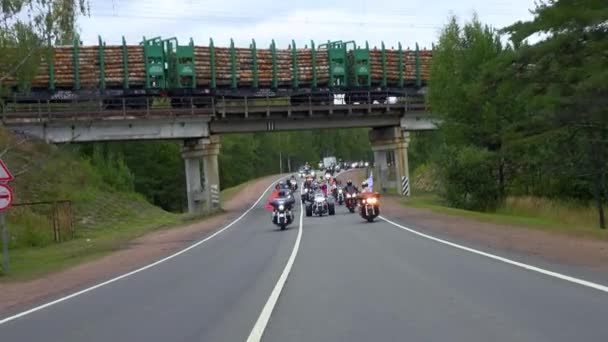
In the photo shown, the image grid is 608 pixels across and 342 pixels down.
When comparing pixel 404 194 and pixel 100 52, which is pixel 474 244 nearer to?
pixel 100 52

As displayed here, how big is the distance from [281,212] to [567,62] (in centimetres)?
1226

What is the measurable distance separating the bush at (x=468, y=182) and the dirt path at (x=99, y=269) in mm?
16951

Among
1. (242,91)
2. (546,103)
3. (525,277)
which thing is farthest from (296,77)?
(525,277)

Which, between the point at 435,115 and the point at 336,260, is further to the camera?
the point at 435,115

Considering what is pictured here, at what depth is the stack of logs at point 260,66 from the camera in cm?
5434

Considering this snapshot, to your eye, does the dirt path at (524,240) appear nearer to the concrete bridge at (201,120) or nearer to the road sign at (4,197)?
the road sign at (4,197)

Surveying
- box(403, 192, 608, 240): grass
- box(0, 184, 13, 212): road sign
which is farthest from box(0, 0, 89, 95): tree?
box(403, 192, 608, 240): grass

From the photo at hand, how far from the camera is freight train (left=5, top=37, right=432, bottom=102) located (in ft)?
165

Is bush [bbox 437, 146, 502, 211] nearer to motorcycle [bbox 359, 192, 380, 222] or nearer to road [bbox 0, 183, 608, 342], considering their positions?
motorcycle [bbox 359, 192, 380, 222]

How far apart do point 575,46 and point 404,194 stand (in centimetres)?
3483

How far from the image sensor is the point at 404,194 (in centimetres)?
6234

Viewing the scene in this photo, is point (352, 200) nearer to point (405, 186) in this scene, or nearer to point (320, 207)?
point (320, 207)

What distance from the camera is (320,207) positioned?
40.8 metres

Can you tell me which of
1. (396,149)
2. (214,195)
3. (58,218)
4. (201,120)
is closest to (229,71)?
(201,120)
